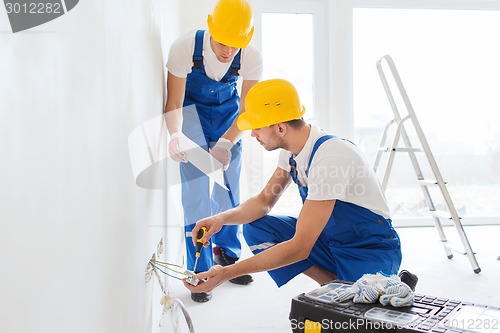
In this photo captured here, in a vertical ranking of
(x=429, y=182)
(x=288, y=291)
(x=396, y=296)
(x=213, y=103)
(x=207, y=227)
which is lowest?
(x=288, y=291)

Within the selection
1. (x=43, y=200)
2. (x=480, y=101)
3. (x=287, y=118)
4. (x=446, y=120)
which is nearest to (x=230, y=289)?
(x=287, y=118)

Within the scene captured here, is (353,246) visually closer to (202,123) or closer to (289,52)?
(202,123)

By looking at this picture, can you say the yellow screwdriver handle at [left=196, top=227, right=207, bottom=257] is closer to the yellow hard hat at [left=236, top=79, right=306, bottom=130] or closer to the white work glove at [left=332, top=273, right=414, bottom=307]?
the yellow hard hat at [left=236, top=79, right=306, bottom=130]

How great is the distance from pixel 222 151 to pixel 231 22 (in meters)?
0.67

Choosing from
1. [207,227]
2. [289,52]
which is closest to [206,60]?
[207,227]

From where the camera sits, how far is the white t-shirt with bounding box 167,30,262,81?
7.57 ft

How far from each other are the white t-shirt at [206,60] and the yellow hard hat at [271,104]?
22.4 inches

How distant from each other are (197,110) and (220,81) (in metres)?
0.20

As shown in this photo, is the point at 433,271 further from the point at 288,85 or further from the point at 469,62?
the point at 469,62

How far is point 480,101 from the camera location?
458cm

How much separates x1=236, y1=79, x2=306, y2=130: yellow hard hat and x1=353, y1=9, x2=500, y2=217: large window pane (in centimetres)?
277

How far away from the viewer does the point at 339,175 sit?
1817 mm

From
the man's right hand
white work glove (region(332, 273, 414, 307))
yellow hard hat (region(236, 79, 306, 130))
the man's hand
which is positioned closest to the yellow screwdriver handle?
the man's right hand

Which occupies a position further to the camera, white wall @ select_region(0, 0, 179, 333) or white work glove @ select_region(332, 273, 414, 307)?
white work glove @ select_region(332, 273, 414, 307)
